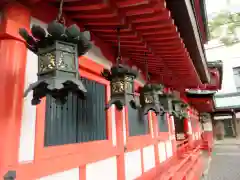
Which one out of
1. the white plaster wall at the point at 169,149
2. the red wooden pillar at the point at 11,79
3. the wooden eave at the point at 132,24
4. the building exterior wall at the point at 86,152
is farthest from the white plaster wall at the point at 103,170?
the white plaster wall at the point at 169,149

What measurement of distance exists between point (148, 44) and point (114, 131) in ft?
4.94

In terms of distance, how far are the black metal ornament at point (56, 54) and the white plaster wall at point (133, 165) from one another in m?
2.34

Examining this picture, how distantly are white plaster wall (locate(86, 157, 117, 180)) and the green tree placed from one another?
3135cm

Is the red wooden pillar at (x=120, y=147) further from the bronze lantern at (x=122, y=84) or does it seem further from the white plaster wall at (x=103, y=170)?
the bronze lantern at (x=122, y=84)

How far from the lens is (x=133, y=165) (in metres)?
3.75

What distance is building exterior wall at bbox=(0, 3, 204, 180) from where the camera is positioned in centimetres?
185

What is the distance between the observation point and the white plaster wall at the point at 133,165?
11.6ft

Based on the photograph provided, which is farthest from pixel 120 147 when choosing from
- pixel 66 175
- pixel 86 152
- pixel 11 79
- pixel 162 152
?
pixel 162 152

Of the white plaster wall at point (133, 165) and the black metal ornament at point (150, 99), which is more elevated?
the black metal ornament at point (150, 99)

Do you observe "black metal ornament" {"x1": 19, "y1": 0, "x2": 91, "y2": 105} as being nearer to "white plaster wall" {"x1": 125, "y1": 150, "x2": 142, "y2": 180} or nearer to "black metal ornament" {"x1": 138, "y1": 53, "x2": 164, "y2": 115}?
"black metal ornament" {"x1": 138, "y1": 53, "x2": 164, "y2": 115}

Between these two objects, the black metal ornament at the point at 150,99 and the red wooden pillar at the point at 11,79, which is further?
the black metal ornament at the point at 150,99

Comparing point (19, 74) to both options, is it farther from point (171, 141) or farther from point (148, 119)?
point (171, 141)

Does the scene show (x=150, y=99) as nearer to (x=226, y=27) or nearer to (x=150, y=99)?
(x=150, y=99)

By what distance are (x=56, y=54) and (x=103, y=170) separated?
1.98m
